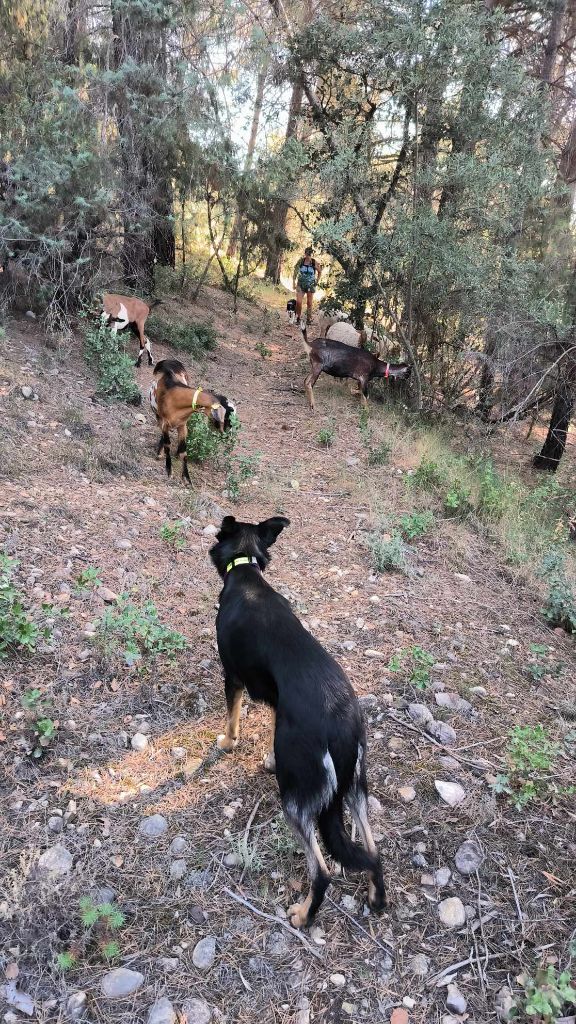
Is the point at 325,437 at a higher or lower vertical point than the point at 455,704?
higher

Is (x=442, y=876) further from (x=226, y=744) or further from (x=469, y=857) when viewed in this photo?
(x=226, y=744)

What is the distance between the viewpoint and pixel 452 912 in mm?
2350

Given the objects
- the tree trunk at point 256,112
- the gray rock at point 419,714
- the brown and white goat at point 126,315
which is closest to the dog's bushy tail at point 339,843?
the gray rock at point 419,714

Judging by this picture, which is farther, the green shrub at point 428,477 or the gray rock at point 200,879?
the green shrub at point 428,477

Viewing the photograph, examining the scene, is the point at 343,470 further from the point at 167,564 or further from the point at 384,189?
the point at 384,189

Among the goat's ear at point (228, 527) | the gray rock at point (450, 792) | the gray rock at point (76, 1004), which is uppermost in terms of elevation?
the goat's ear at point (228, 527)

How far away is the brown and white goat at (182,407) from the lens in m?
5.84

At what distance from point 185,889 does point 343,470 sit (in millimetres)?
5272

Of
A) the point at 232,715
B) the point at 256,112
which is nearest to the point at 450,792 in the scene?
the point at 232,715

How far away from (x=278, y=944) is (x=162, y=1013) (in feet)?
1.50

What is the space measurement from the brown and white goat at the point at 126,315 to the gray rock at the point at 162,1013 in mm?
6749

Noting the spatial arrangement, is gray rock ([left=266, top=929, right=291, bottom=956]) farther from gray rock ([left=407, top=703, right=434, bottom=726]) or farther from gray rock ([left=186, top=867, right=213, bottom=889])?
gray rock ([left=407, top=703, right=434, bottom=726])

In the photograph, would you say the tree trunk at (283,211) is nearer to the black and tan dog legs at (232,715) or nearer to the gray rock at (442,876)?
the black and tan dog legs at (232,715)

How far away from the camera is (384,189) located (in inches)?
364
